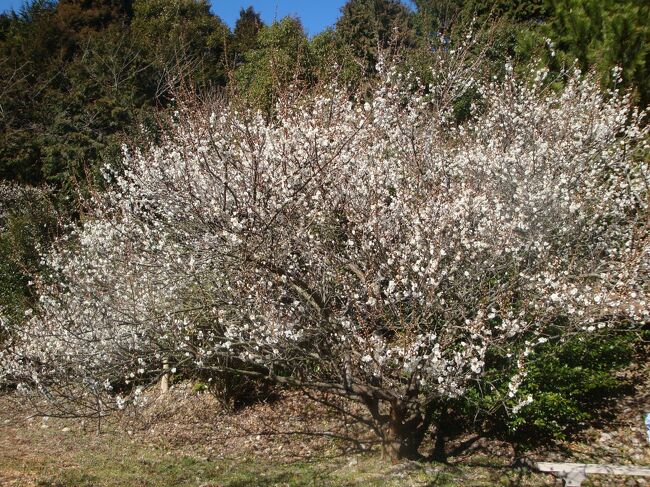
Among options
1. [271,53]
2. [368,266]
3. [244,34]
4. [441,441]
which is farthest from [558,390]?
[244,34]

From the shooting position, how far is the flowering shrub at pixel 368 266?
205 inches

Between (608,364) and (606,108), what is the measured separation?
405 centimetres

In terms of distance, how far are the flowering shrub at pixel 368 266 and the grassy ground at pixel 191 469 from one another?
55 centimetres

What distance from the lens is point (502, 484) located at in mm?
5410

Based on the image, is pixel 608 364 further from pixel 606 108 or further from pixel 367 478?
pixel 606 108

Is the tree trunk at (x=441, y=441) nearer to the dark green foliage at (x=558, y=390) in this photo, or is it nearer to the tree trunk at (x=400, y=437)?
the tree trunk at (x=400, y=437)

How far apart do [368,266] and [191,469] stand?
10.5ft

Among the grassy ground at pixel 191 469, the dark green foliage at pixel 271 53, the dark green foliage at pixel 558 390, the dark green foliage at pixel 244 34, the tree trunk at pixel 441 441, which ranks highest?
the dark green foliage at pixel 244 34

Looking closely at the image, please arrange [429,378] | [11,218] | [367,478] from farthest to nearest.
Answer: [11,218] → [367,478] → [429,378]

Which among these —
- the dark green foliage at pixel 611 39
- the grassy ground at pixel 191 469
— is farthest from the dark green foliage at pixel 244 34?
the grassy ground at pixel 191 469

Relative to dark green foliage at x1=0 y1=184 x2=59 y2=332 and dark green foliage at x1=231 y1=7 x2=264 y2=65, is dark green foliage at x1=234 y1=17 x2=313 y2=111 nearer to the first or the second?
dark green foliage at x1=231 y1=7 x2=264 y2=65

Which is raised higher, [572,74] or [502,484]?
[572,74]

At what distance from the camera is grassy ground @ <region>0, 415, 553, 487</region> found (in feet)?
18.3

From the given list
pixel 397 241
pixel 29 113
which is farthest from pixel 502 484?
pixel 29 113
